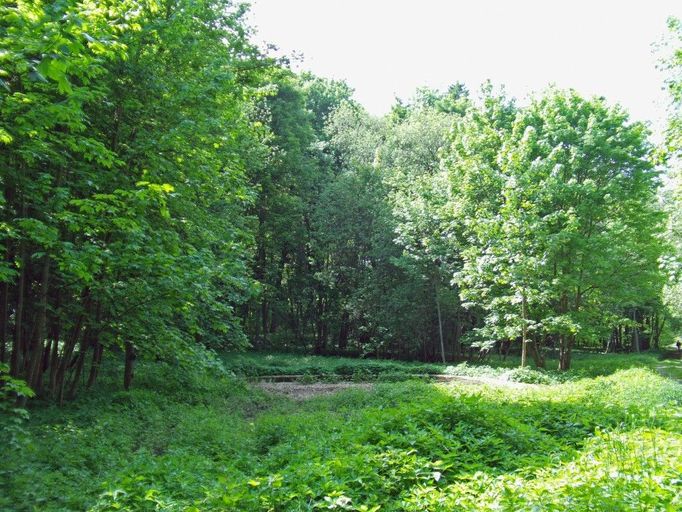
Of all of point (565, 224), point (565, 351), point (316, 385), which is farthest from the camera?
point (565, 351)

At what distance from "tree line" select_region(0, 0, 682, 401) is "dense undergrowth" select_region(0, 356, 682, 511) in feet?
5.75

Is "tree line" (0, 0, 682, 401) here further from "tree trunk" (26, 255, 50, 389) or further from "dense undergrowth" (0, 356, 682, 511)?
"dense undergrowth" (0, 356, 682, 511)

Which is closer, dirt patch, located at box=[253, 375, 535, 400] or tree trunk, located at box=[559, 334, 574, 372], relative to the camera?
dirt patch, located at box=[253, 375, 535, 400]

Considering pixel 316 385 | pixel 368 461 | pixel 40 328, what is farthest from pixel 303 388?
pixel 368 461

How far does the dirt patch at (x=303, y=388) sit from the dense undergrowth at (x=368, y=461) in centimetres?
600

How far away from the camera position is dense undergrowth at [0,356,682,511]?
354cm

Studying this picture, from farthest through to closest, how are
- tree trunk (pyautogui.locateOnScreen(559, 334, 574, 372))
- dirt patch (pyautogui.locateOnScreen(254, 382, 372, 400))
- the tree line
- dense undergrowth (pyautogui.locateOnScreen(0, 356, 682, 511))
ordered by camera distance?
tree trunk (pyautogui.locateOnScreen(559, 334, 574, 372))
dirt patch (pyautogui.locateOnScreen(254, 382, 372, 400))
the tree line
dense undergrowth (pyautogui.locateOnScreen(0, 356, 682, 511))

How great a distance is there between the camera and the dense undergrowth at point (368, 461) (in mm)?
3543

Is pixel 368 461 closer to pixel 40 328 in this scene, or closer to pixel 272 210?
pixel 40 328

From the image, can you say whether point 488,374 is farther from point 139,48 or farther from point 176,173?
point 139,48

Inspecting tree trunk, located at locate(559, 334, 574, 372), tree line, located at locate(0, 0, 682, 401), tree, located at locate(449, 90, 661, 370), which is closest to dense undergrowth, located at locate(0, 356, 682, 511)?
tree line, located at locate(0, 0, 682, 401)

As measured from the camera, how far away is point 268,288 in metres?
27.6

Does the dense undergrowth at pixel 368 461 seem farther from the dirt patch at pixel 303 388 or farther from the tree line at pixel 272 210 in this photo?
the dirt patch at pixel 303 388

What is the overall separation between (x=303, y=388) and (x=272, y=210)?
14133 mm
